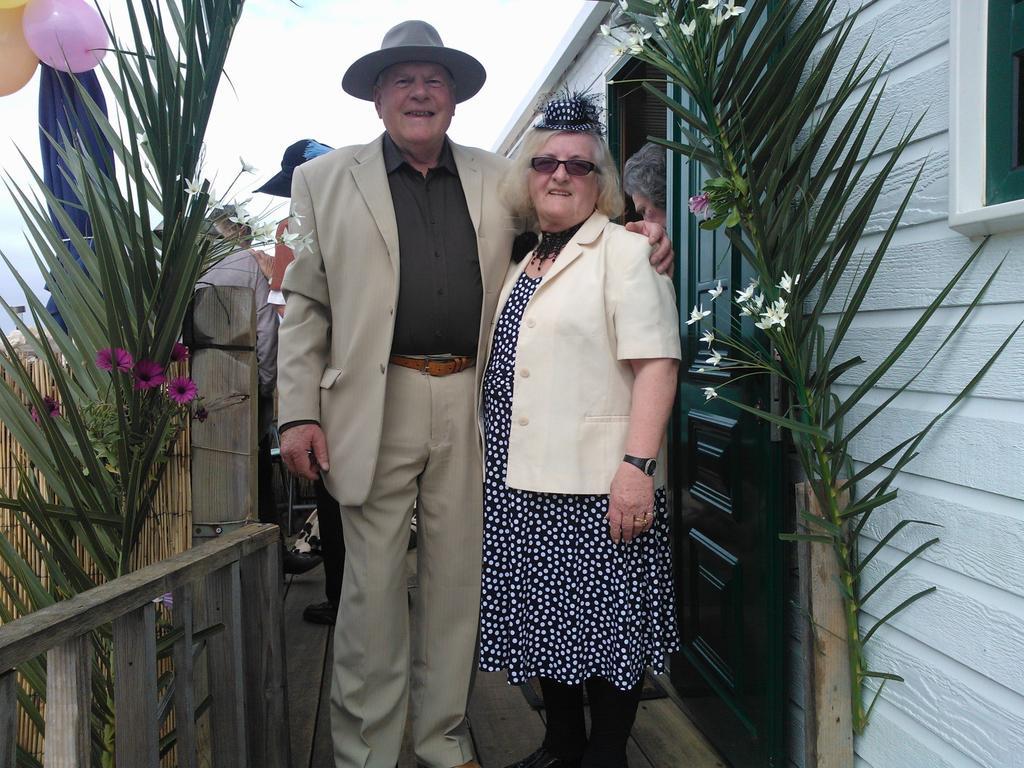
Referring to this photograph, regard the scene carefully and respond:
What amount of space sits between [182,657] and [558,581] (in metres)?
0.82

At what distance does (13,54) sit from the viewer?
307cm

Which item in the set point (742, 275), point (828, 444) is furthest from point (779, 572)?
point (742, 275)

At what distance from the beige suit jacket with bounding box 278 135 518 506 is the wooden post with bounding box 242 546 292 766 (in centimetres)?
26

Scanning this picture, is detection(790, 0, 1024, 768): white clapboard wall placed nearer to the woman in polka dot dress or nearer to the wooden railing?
the woman in polka dot dress

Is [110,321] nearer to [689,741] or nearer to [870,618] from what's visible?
[870,618]

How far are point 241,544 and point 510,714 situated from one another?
3.98ft

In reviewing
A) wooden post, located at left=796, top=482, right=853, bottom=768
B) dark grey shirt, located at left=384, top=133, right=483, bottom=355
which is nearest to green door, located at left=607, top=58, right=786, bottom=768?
wooden post, located at left=796, top=482, right=853, bottom=768

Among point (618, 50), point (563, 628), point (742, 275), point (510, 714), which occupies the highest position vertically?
point (618, 50)

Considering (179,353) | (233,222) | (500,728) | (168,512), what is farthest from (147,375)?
(500,728)

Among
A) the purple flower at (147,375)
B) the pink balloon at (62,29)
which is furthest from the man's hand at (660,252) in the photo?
the pink balloon at (62,29)

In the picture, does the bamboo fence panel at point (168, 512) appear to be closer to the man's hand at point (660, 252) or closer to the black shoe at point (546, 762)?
the black shoe at point (546, 762)

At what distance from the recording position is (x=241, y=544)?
1.85 meters

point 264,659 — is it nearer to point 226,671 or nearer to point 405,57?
point 226,671

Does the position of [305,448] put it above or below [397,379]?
below
